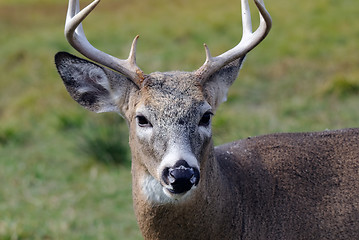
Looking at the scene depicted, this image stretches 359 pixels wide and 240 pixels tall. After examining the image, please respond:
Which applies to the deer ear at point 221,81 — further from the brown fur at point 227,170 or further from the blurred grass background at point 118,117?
the blurred grass background at point 118,117

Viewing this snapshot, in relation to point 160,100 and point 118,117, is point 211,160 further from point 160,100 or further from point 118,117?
point 118,117

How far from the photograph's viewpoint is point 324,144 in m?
4.12

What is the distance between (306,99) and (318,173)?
19.3ft

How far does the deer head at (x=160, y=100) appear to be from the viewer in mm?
3383

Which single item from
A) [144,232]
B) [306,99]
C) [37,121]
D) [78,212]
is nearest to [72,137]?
[37,121]

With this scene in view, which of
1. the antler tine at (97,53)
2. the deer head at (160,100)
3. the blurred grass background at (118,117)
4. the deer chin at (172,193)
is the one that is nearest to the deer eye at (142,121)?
the deer head at (160,100)

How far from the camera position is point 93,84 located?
4027mm

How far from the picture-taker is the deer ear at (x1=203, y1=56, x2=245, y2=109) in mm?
3932

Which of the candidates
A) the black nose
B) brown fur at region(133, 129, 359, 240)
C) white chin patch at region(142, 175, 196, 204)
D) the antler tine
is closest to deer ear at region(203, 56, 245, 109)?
brown fur at region(133, 129, 359, 240)

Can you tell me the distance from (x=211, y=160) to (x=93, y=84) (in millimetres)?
883

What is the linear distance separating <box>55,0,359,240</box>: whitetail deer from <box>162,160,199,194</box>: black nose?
2 centimetres

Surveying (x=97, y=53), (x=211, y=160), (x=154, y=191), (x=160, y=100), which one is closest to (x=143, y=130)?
(x=160, y=100)

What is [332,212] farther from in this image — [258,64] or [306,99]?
[258,64]

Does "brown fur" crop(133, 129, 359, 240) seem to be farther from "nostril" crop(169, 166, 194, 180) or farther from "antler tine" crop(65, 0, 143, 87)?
"antler tine" crop(65, 0, 143, 87)
